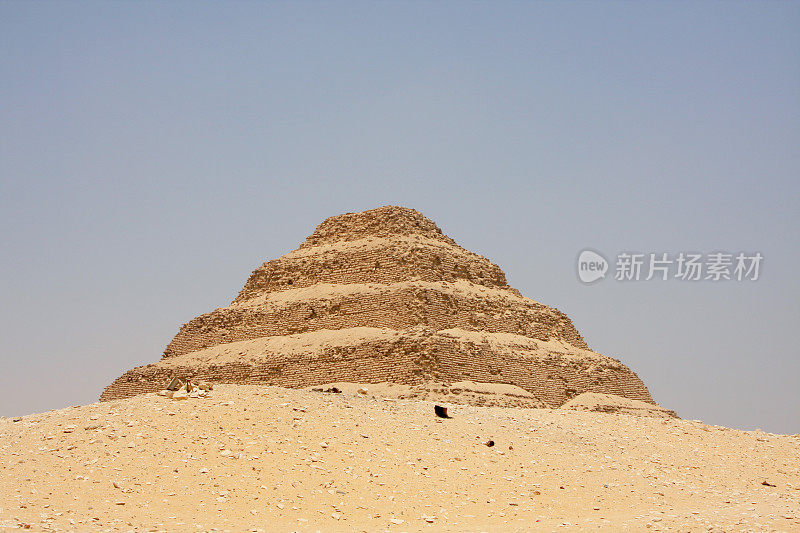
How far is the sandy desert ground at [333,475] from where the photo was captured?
Answer: 15.1m

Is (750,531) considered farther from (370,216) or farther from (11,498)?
(370,216)

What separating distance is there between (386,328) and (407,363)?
134 inches

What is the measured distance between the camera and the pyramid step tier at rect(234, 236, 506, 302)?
36.8 meters

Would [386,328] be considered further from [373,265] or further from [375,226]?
[375,226]

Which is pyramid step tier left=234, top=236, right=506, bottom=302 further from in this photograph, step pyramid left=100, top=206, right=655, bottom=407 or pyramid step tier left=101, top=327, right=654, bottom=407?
pyramid step tier left=101, top=327, right=654, bottom=407

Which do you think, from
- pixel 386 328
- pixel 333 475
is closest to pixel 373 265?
pixel 386 328

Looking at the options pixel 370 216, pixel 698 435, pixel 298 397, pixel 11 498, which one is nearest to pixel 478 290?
pixel 370 216

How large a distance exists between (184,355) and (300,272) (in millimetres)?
6802

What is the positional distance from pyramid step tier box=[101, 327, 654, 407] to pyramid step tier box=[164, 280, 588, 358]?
649mm

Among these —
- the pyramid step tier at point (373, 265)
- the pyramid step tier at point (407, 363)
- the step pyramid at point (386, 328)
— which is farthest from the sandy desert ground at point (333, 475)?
the pyramid step tier at point (373, 265)

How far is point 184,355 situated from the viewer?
40.3 metres

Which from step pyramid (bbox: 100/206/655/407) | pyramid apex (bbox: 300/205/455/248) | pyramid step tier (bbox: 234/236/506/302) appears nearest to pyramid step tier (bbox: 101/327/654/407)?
step pyramid (bbox: 100/206/655/407)

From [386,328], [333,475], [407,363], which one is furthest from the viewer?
[386,328]

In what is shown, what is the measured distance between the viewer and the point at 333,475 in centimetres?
1702
